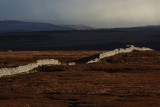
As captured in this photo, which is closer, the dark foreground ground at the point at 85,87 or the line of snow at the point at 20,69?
the dark foreground ground at the point at 85,87

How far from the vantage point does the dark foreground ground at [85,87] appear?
47.7 m

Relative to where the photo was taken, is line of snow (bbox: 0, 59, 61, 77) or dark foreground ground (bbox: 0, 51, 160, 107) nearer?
dark foreground ground (bbox: 0, 51, 160, 107)

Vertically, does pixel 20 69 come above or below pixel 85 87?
below

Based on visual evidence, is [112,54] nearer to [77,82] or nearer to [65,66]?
[65,66]

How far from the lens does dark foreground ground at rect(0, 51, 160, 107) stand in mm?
47656

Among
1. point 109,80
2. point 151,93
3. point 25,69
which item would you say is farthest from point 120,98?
point 25,69

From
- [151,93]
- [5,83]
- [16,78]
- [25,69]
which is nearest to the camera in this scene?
[151,93]

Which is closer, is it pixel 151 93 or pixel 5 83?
pixel 151 93

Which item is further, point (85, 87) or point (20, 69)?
point (20, 69)

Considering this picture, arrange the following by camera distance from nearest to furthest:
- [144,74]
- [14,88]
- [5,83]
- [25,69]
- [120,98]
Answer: [120,98], [14,88], [5,83], [144,74], [25,69]

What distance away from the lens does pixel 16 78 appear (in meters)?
74.2

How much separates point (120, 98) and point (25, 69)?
38808 millimetres

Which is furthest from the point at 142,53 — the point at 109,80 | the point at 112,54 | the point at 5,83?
the point at 5,83

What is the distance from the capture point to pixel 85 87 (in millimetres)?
61125
